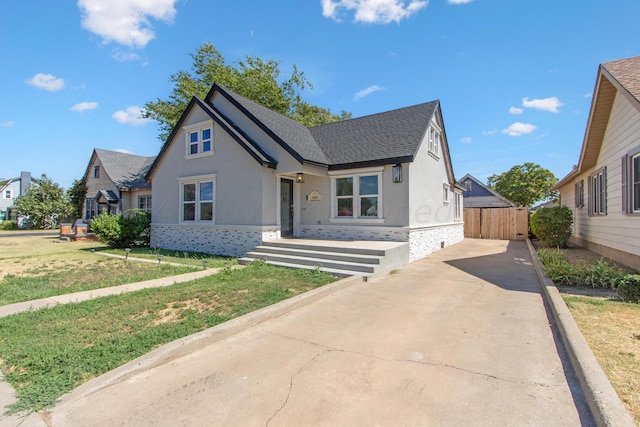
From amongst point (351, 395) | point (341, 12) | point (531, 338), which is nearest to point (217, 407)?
point (351, 395)

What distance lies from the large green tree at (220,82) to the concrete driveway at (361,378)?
73.5ft

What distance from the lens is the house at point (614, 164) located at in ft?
25.9

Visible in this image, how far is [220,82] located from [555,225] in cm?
2310

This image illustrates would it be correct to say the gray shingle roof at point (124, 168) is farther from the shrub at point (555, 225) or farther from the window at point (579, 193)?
the window at point (579, 193)

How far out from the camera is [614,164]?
9375 mm

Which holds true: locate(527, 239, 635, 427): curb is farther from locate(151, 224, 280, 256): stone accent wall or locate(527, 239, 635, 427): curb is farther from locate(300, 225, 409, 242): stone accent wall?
locate(151, 224, 280, 256): stone accent wall

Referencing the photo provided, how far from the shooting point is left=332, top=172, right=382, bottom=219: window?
11.4 m

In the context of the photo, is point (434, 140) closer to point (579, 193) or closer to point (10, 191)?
point (579, 193)

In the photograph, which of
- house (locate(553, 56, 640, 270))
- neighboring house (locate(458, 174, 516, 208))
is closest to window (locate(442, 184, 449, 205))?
house (locate(553, 56, 640, 270))

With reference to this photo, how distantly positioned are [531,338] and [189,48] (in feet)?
91.1

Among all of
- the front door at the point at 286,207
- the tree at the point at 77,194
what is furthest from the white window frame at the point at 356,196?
the tree at the point at 77,194

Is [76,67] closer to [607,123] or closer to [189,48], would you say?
[189,48]

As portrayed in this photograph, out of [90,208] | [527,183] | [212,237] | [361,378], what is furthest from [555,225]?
[527,183]

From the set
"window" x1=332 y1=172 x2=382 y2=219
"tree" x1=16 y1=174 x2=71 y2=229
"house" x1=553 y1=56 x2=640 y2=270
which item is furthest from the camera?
"tree" x1=16 y1=174 x2=71 y2=229
